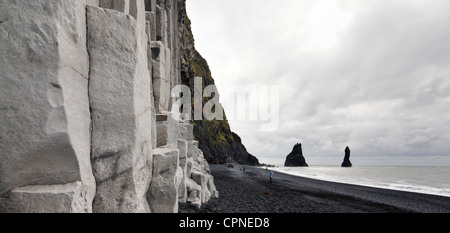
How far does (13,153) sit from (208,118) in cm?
7237

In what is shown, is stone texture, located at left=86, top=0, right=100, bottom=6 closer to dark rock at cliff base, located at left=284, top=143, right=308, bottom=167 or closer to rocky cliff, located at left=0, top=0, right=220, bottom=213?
rocky cliff, located at left=0, top=0, right=220, bottom=213

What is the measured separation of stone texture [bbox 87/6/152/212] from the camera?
3898 mm

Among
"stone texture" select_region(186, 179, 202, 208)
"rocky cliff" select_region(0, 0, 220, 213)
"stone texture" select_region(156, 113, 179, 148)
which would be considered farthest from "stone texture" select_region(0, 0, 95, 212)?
"stone texture" select_region(186, 179, 202, 208)

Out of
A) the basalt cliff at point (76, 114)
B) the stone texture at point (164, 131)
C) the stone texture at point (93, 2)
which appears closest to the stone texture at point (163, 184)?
the basalt cliff at point (76, 114)

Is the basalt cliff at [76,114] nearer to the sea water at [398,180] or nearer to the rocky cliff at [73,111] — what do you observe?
the rocky cliff at [73,111]

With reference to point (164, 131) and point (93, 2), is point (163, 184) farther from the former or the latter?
point (93, 2)

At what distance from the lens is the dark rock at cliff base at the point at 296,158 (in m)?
145

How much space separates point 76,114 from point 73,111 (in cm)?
8

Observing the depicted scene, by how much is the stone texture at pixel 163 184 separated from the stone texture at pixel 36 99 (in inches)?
84.7

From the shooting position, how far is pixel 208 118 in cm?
7519

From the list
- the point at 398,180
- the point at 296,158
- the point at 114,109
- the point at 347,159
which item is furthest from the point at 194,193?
the point at 347,159

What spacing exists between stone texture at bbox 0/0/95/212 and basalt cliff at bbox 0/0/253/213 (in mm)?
11
